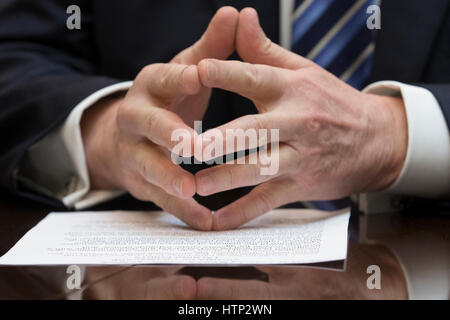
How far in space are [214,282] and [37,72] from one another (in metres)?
0.66

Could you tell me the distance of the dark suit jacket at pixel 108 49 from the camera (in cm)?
91

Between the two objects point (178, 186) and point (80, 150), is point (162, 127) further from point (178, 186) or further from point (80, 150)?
point (80, 150)

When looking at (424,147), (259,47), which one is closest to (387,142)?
(424,147)

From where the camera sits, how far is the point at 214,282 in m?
0.47

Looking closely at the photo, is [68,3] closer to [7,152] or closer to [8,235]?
[7,152]

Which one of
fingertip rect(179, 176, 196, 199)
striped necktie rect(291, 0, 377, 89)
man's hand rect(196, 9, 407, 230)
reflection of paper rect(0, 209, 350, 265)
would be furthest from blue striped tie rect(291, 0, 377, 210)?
fingertip rect(179, 176, 196, 199)

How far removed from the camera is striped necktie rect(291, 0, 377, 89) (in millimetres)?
1030

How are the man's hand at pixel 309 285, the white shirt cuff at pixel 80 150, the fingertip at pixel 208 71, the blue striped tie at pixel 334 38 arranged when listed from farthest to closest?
the blue striped tie at pixel 334 38
the white shirt cuff at pixel 80 150
the fingertip at pixel 208 71
the man's hand at pixel 309 285

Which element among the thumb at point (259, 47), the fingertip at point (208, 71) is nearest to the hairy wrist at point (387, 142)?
the thumb at point (259, 47)

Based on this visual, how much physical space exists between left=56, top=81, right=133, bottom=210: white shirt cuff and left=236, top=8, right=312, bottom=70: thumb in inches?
8.3

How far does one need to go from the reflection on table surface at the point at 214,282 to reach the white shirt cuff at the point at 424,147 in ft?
0.68

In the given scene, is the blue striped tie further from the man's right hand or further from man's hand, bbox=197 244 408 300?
man's hand, bbox=197 244 408 300

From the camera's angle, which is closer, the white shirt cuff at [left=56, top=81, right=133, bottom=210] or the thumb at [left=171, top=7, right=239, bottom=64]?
the thumb at [left=171, top=7, right=239, bottom=64]

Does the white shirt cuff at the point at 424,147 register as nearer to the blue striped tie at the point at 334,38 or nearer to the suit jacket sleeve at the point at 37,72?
the blue striped tie at the point at 334,38
